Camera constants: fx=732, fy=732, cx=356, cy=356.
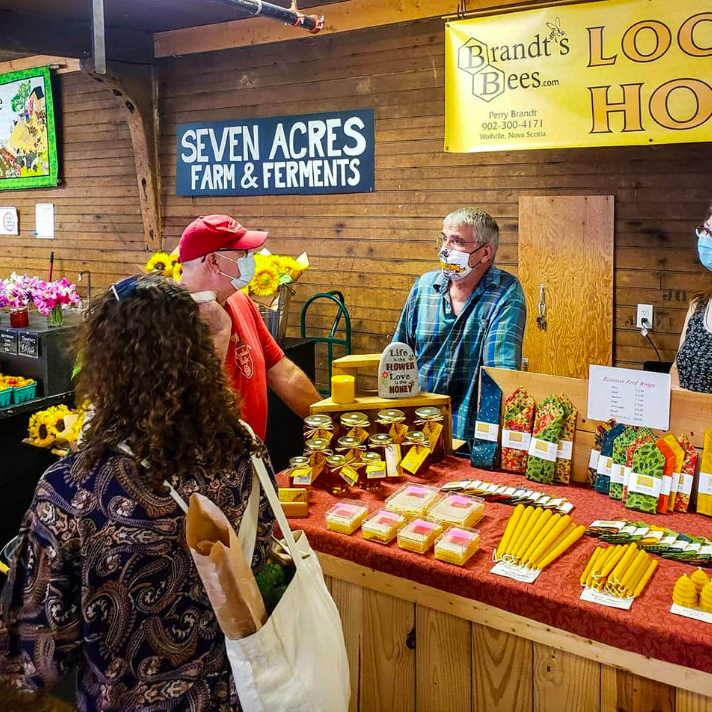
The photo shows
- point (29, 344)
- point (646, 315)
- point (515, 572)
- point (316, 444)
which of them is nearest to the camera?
point (515, 572)

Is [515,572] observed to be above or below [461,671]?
above

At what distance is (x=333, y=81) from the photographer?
201 inches

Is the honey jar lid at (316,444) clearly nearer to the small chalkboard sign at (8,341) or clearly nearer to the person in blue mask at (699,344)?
the person in blue mask at (699,344)

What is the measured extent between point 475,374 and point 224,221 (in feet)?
3.86

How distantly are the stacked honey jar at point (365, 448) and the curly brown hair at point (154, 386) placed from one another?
2.93 ft

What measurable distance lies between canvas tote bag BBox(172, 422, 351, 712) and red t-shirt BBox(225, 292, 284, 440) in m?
1.40

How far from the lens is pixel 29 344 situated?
3.61m

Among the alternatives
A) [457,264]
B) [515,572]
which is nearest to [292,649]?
[515,572]

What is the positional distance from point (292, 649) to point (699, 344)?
2.15 meters

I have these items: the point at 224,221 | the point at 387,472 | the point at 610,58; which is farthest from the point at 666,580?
the point at 610,58

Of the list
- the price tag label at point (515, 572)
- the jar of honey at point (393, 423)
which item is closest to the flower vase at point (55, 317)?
the jar of honey at point (393, 423)

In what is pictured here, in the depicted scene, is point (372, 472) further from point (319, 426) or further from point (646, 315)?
point (646, 315)

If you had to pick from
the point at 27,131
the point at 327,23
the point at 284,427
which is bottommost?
the point at 284,427

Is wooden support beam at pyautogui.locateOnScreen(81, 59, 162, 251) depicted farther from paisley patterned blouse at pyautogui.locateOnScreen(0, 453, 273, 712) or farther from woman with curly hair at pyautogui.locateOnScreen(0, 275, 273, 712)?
paisley patterned blouse at pyautogui.locateOnScreen(0, 453, 273, 712)
